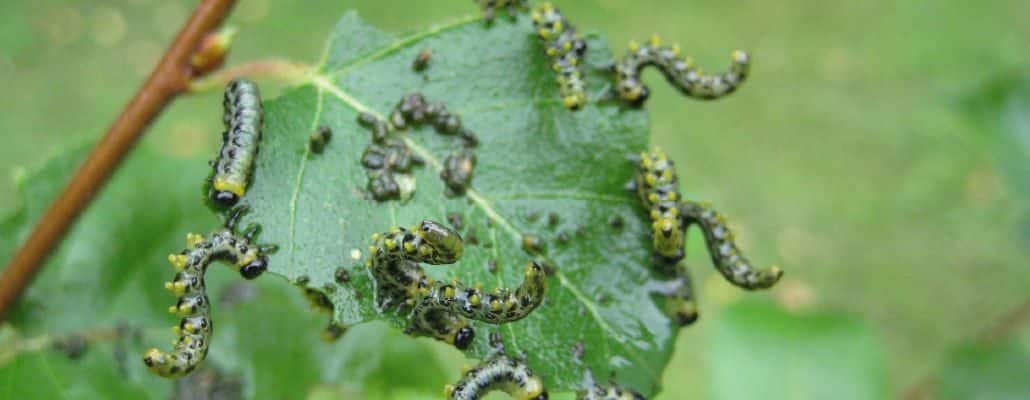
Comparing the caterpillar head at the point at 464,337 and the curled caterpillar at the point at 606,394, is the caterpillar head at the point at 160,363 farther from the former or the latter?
the curled caterpillar at the point at 606,394

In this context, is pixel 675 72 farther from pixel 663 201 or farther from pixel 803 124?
pixel 803 124

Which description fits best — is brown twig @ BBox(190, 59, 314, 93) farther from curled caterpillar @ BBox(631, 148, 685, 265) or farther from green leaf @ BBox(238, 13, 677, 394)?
curled caterpillar @ BBox(631, 148, 685, 265)

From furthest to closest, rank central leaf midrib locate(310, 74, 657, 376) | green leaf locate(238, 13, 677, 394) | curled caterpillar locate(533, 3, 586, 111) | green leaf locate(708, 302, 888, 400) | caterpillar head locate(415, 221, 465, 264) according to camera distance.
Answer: green leaf locate(708, 302, 888, 400) < curled caterpillar locate(533, 3, 586, 111) < central leaf midrib locate(310, 74, 657, 376) < green leaf locate(238, 13, 677, 394) < caterpillar head locate(415, 221, 465, 264)

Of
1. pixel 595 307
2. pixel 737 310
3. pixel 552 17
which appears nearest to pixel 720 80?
pixel 552 17

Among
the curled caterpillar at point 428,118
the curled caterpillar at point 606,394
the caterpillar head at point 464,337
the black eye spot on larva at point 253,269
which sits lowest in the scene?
the curled caterpillar at point 606,394

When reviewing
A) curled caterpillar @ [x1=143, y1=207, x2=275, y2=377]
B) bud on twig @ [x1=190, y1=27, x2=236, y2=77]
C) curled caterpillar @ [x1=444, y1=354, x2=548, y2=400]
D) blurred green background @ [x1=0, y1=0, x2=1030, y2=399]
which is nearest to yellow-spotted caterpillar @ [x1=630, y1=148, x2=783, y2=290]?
curled caterpillar @ [x1=444, y1=354, x2=548, y2=400]

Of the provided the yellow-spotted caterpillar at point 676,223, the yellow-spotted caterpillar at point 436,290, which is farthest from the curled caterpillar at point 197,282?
the yellow-spotted caterpillar at point 676,223
